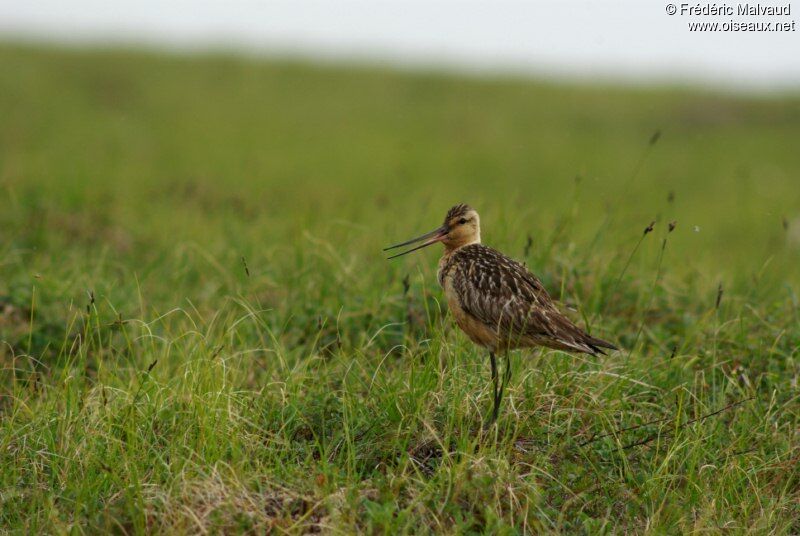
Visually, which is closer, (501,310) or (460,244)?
(501,310)

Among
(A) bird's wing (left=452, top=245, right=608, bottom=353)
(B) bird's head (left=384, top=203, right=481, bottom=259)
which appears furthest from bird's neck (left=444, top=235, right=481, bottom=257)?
(A) bird's wing (left=452, top=245, right=608, bottom=353)

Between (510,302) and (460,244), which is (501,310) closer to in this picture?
(510,302)

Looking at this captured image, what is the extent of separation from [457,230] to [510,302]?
2.40 feet

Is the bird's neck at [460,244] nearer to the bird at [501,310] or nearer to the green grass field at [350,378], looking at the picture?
the bird at [501,310]

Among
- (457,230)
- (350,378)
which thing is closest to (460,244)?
(457,230)

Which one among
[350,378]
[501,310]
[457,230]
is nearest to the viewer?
[501,310]

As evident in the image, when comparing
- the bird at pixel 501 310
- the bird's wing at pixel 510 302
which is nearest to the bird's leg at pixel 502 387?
the bird at pixel 501 310

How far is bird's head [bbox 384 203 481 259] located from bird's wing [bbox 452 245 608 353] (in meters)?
0.26

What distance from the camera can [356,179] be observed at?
13711 millimetres

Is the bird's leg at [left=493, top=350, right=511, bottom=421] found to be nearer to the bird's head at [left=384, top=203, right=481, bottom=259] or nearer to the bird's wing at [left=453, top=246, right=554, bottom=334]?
the bird's wing at [left=453, top=246, right=554, bottom=334]

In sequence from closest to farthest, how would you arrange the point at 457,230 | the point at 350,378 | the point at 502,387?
the point at 502,387, the point at 350,378, the point at 457,230

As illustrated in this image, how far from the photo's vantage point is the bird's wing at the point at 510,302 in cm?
462

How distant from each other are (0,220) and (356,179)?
6.19 meters

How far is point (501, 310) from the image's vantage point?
15.5ft
